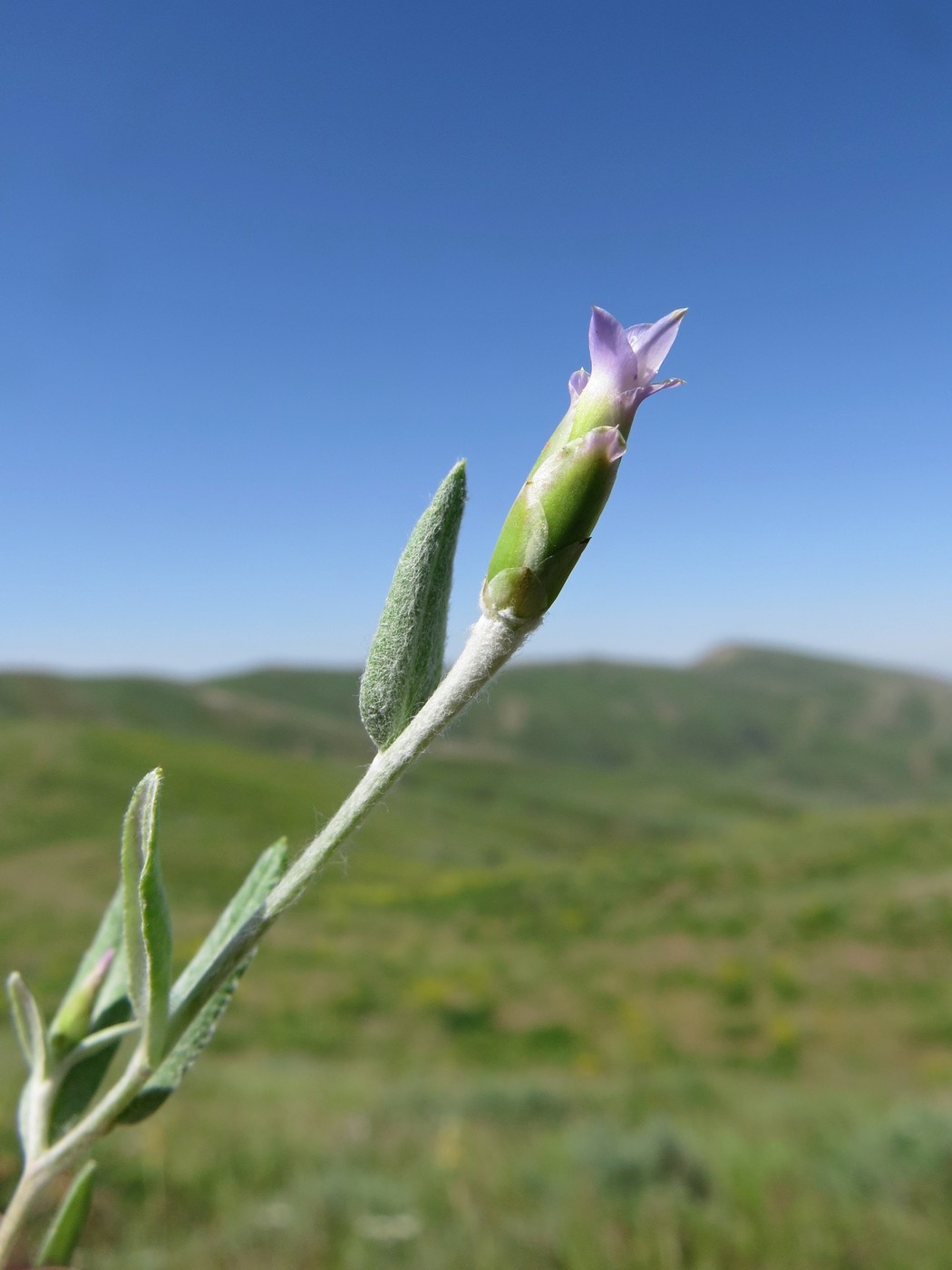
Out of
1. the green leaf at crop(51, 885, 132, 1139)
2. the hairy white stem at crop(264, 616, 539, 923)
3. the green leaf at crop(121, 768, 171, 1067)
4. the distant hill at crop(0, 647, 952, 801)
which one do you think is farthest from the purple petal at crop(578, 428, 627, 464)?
the distant hill at crop(0, 647, 952, 801)

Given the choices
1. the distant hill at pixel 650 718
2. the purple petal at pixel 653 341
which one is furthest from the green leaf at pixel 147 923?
the distant hill at pixel 650 718

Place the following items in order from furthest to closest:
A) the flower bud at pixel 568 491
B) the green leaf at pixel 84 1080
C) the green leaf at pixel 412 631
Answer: the green leaf at pixel 84 1080 < the green leaf at pixel 412 631 < the flower bud at pixel 568 491

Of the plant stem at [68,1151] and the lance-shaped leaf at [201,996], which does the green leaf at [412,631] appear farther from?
the plant stem at [68,1151]

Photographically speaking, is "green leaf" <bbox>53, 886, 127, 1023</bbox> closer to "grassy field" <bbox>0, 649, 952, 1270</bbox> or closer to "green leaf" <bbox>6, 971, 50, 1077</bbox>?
"green leaf" <bbox>6, 971, 50, 1077</bbox>

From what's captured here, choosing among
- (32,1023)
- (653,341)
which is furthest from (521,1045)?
(653,341)

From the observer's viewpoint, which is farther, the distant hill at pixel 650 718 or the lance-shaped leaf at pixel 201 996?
the distant hill at pixel 650 718

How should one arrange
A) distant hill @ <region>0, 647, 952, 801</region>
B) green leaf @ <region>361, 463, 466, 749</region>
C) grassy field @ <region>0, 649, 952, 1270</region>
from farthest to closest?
distant hill @ <region>0, 647, 952, 801</region> < grassy field @ <region>0, 649, 952, 1270</region> < green leaf @ <region>361, 463, 466, 749</region>
